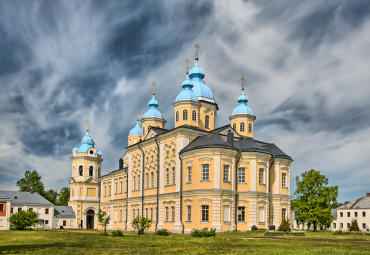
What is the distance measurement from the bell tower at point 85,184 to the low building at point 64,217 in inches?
33.4

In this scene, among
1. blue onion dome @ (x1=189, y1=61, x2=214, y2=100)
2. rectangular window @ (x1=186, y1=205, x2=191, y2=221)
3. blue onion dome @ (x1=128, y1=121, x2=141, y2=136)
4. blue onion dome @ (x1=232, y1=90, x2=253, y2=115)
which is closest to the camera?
rectangular window @ (x1=186, y1=205, x2=191, y2=221)

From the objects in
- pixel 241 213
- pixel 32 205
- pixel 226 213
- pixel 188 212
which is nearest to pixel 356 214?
pixel 241 213

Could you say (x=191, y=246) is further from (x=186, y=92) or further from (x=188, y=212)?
(x=186, y=92)

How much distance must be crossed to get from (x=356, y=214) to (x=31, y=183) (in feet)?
202

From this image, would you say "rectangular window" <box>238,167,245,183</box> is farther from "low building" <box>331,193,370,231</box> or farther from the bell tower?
the bell tower

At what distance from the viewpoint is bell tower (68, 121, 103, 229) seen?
7119 centimetres

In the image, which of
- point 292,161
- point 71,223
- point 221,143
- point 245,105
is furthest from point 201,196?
point 71,223

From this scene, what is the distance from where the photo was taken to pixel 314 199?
4903cm

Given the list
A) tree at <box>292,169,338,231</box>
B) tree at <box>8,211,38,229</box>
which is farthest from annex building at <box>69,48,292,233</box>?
tree at <box>8,211,38,229</box>

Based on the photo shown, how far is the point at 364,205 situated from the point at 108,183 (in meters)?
43.0

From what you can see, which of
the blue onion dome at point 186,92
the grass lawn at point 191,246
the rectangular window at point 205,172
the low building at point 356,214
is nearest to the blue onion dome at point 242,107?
the blue onion dome at point 186,92

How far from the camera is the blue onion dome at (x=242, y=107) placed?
50.9 m

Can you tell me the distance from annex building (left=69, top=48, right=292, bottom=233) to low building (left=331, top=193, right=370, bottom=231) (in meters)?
29.1

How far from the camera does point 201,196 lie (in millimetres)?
38281
